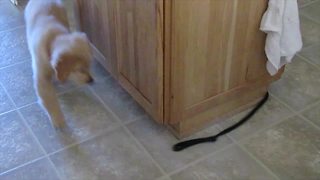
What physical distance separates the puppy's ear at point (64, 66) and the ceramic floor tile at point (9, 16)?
112cm

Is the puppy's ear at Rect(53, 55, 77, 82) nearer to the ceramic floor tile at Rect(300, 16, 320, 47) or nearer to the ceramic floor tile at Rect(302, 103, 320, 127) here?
the ceramic floor tile at Rect(302, 103, 320, 127)

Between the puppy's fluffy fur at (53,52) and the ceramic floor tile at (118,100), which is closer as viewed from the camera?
the puppy's fluffy fur at (53,52)

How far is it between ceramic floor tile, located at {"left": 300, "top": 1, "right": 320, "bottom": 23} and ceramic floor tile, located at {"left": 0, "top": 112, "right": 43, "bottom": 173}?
1.86m

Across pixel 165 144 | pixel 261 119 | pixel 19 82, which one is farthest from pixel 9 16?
pixel 261 119

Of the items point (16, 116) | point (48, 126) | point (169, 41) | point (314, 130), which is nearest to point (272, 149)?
point (314, 130)

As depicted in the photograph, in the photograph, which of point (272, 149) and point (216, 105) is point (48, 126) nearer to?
point (216, 105)

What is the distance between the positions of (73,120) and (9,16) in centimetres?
115

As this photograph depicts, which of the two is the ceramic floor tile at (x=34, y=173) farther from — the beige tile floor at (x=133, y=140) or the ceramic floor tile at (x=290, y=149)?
the ceramic floor tile at (x=290, y=149)

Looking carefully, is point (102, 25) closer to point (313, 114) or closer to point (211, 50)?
point (211, 50)

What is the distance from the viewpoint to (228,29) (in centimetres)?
164

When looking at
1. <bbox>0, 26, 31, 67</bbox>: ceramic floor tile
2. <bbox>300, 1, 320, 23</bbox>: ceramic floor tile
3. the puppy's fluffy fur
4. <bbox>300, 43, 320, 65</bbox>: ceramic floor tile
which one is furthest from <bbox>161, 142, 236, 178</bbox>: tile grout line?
<bbox>300, 1, 320, 23</bbox>: ceramic floor tile

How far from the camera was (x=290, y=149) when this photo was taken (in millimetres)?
1806

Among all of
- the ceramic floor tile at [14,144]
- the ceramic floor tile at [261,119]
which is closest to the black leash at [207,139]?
the ceramic floor tile at [261,119]

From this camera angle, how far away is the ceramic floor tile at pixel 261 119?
6.23 feet
